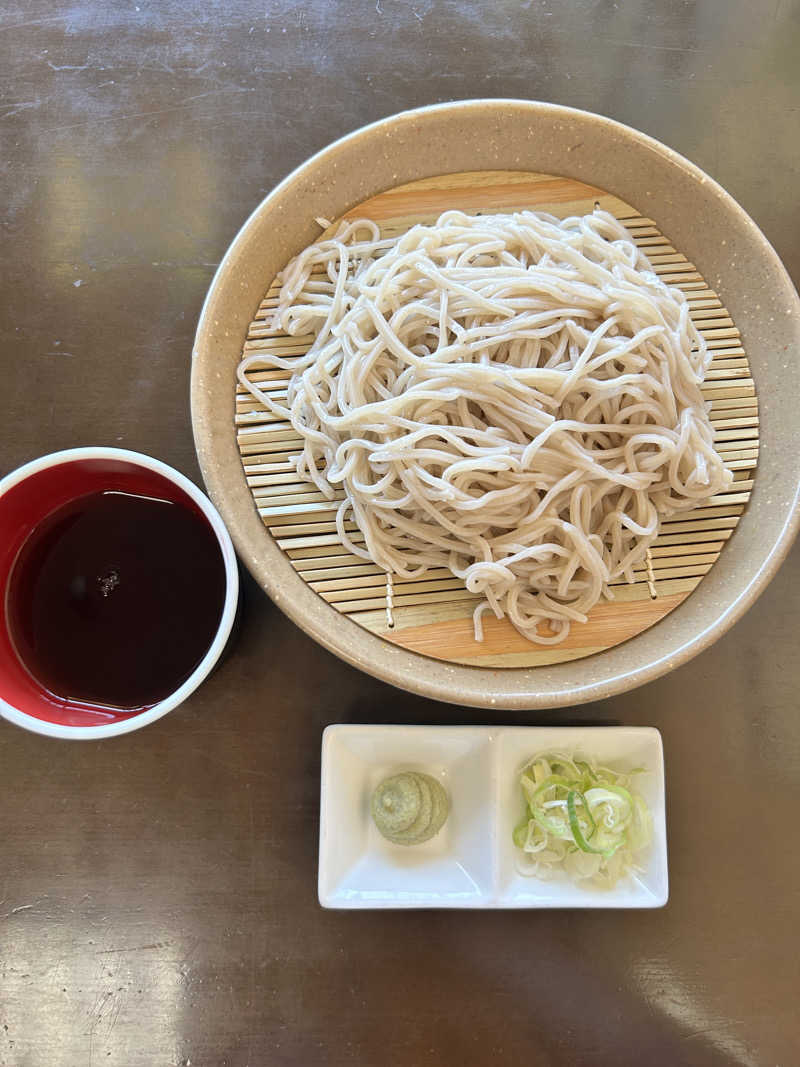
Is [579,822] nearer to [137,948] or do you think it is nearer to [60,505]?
[137,948]

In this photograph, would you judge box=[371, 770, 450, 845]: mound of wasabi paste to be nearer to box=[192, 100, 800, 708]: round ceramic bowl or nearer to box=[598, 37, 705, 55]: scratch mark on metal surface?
box=[192, 100, 800, 708]: round ceramic bowl

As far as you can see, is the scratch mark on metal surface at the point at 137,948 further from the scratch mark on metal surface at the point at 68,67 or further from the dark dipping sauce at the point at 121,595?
the scratch mark on metal surface at the point at 68,67

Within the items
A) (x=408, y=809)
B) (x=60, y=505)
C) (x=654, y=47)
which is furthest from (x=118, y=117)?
(x=408, y=809)

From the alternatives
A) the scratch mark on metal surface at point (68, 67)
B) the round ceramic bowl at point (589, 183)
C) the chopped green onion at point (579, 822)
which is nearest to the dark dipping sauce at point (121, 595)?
the round ceramic bowl at point (589, 183)

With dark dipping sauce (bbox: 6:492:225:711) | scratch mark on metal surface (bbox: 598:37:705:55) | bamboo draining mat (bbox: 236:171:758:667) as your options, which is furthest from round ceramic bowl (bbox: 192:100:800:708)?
scratch mark on metal surface (bbox: 598:37:705:55)

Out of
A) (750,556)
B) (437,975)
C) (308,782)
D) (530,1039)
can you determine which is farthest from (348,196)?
(530,1039)
